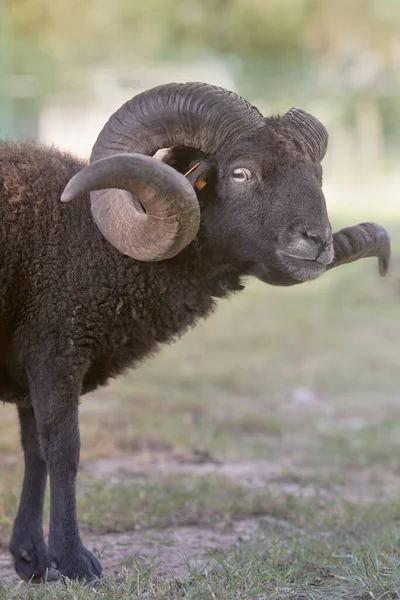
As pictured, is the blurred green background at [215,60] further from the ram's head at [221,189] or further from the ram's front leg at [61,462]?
the ram's front leg at [61,462]

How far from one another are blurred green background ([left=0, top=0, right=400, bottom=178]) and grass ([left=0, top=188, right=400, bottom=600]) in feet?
45.9

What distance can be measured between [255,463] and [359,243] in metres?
3.18

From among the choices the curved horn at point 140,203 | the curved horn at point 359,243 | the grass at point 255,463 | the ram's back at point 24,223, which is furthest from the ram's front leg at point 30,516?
the curved horn at point 359,243

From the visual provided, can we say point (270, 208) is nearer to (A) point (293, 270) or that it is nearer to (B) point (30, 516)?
(A) point (293, 270)

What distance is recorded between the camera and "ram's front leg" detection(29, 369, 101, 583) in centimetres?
537

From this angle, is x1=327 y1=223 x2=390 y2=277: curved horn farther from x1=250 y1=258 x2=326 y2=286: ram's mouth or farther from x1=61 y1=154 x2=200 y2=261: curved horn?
x1=61 y1=154 x2=200 y2=261: curved horn

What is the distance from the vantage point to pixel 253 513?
7.21 m

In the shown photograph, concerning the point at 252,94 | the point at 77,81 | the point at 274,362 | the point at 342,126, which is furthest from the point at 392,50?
the point at 274,362

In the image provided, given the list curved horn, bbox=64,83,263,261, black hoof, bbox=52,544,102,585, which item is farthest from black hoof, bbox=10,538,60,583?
curved horn, bbox=64,83,263,261

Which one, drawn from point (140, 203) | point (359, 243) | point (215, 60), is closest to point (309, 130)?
point (359, 243)

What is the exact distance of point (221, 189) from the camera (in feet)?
18.1

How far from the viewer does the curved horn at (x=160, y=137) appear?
526 centimetres

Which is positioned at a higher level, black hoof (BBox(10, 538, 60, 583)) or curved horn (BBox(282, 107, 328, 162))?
curved horn (BBox(282, 107, 328, 162))

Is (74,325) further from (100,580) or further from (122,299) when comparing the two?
(100,580)
